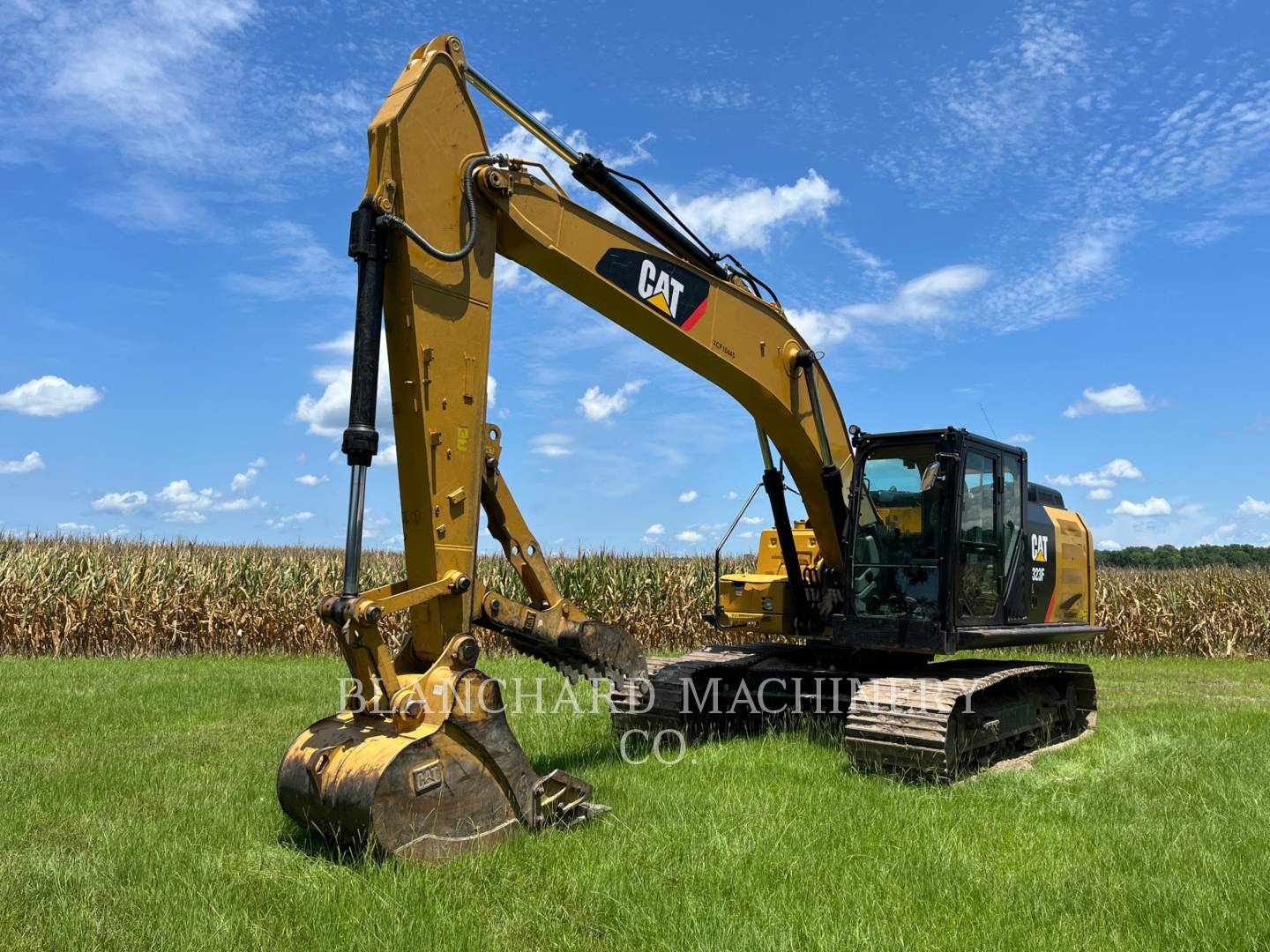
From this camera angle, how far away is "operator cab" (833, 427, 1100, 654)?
8625mm

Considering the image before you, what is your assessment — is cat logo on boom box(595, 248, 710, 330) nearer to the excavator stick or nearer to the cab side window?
the excavator stick

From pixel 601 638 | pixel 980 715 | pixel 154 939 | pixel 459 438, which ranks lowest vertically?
pixel 154 939

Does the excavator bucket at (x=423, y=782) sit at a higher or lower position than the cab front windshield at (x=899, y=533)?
lower

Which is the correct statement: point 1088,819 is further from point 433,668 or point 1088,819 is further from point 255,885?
point 255,885

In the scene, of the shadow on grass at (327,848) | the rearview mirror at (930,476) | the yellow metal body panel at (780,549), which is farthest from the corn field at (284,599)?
the shadow on grass at (327,848)

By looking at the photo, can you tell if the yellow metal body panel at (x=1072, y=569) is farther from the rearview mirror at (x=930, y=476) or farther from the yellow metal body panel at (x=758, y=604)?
the yellow metal body panel at (x=758, y=604)

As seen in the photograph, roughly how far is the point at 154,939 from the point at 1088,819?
5590 millimetres

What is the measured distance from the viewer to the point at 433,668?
5840 millimetres

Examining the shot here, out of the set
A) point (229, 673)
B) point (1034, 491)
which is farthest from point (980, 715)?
point (229, 673)

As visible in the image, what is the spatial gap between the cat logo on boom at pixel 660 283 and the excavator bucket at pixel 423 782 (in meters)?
2.94

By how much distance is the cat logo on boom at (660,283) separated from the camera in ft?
23.7

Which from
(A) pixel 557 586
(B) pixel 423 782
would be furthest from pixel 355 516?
(A) pixel 557 586

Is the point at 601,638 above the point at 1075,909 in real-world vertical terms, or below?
above

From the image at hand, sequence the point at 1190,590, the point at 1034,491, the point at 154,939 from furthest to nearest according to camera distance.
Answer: the point at 1190,590 < the point at 1034,491 < the point at 154,939
